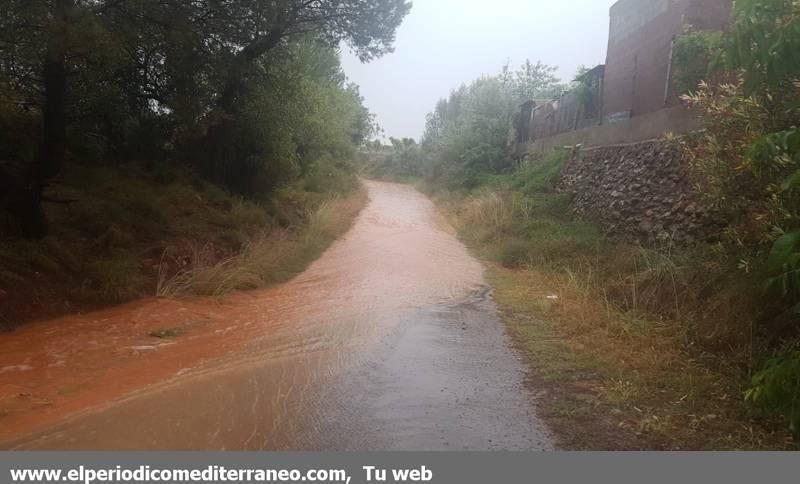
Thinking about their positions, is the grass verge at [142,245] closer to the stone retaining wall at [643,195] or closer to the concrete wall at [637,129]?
the stone retaining wall at [643,195]

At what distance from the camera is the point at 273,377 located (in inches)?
236

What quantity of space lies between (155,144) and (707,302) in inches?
510

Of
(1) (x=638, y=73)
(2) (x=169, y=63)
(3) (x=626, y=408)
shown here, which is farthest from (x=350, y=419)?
(1) (x=638, y=73)

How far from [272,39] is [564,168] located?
978 cm

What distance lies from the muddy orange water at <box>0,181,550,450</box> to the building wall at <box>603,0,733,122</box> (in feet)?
21.9

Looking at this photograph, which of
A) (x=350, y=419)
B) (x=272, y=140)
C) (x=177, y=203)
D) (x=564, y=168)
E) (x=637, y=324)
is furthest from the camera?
(x=564, y=168)

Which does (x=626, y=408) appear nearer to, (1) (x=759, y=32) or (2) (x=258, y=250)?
(1) (x=759, y=32)

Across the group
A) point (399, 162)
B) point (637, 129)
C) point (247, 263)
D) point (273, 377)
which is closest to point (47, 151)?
point (247, 263)

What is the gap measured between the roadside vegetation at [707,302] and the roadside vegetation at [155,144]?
5624 mm

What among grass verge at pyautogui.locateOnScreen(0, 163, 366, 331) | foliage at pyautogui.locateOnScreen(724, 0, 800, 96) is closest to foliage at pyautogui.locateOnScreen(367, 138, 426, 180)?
grass verge at pyautogui.locateOnScreen(0, 163, 366, 331)

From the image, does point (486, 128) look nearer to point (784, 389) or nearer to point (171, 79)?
point (171, 79)

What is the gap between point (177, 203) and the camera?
41.6ft

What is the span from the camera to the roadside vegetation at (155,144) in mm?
7984

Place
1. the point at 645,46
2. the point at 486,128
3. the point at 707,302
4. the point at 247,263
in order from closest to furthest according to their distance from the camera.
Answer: the point at 707,302 → the point at 247,263 → the point at 645,46 → the point at 486,128
